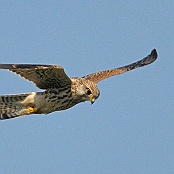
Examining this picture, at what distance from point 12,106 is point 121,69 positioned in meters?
3.91

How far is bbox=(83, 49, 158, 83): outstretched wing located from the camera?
62.8 ft

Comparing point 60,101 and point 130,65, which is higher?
point 130,65

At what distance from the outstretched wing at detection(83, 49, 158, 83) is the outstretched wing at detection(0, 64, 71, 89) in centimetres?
227

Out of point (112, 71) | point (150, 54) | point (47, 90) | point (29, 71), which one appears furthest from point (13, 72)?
point (150, 54)

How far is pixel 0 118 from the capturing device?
1736cm

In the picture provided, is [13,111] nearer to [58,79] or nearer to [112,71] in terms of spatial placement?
[58,79]

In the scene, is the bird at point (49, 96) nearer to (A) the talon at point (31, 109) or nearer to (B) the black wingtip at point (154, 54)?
(A) the talon at point (31, 109)

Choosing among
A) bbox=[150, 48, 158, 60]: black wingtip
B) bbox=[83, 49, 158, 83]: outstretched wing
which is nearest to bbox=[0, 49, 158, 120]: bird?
bbox=[83, 49, 158, 83]: outstretched wing

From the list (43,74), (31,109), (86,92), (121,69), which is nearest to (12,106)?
(31,109)

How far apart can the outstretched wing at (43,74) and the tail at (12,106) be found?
0.57 metres

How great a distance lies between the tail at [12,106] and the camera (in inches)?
672

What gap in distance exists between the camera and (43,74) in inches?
640

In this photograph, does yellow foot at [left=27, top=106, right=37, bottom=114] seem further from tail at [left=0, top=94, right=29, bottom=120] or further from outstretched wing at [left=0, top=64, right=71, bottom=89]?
outstretched wing at [left=0, top=64, right=71, bottom=89]

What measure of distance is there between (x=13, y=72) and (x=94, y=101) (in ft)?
6.72
